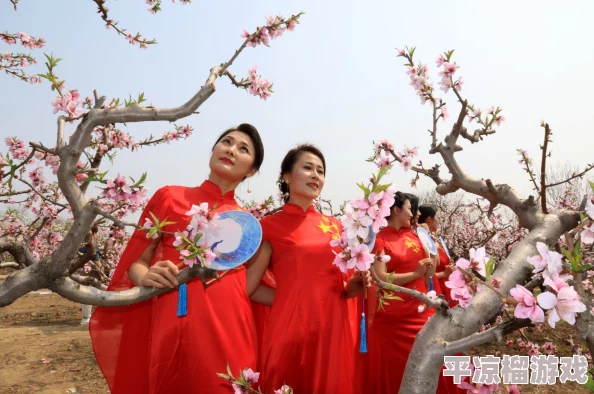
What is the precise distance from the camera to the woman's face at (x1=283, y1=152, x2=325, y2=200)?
2631 mm

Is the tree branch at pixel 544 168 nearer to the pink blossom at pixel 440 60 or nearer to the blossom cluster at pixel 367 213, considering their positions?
the blossom cluster at pixel 367 213

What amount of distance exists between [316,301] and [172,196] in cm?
106

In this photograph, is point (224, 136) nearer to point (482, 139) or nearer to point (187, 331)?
point (187, 331)

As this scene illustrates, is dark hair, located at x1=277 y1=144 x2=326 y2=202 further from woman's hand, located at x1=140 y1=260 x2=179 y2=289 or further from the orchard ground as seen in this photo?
the orchard ground

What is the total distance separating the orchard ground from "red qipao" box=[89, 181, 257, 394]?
389 cm

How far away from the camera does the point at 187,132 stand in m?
4.88

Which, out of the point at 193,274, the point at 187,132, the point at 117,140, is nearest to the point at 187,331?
the point at 193,274

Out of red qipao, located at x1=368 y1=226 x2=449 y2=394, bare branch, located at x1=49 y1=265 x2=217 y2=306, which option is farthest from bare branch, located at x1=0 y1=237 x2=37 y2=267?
red qipao, located at x1=368 y1=226 x2=449 y2=394

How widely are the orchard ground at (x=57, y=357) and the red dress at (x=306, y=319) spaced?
395 centimetres

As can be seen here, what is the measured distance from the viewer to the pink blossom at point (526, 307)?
1.04 metres

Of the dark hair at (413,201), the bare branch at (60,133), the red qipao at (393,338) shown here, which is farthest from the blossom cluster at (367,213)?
the dark hair at (413,201)

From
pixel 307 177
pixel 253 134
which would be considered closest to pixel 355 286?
pixel 307 177

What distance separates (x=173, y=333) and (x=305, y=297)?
784 millimetres

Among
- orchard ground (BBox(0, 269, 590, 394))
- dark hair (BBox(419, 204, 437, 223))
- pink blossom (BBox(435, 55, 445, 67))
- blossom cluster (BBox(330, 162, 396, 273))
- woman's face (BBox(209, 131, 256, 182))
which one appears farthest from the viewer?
Answer: orchard ground (BBox(0, 269, 590, 394))
